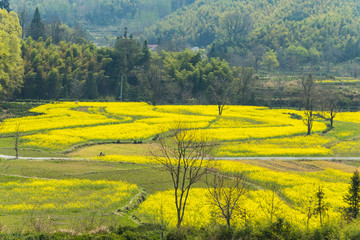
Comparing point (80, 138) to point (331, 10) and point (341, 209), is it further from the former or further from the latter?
point (331, 10)

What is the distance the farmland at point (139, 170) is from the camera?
26.3m

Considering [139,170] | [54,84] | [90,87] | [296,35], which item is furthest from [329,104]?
[296,35]

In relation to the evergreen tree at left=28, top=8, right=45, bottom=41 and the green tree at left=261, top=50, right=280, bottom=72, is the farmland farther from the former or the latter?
the green tree at left=261, top=50, right=280, bottom=72

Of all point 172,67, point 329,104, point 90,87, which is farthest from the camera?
point 172,67

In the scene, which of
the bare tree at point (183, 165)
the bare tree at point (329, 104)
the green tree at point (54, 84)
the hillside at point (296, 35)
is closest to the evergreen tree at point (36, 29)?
the green tree at point (54, 84)

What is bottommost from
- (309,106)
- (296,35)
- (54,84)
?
(309,106)

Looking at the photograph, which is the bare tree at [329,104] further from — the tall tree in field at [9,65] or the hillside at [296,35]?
the hillside at [296,35]

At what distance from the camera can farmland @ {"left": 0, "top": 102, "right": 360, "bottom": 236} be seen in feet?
86.3

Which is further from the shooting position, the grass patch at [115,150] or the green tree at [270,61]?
the green tree at [270,61]

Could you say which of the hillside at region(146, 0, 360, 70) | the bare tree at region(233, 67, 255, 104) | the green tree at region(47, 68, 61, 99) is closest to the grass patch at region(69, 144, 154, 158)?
the green tree at region(47, 68, 61, 99)

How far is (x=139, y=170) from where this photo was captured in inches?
1519

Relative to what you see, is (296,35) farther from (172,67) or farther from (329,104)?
(329,104)

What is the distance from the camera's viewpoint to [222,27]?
18062 cm

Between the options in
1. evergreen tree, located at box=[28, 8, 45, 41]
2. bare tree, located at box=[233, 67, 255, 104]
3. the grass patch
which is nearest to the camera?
Answer: the grass patch
